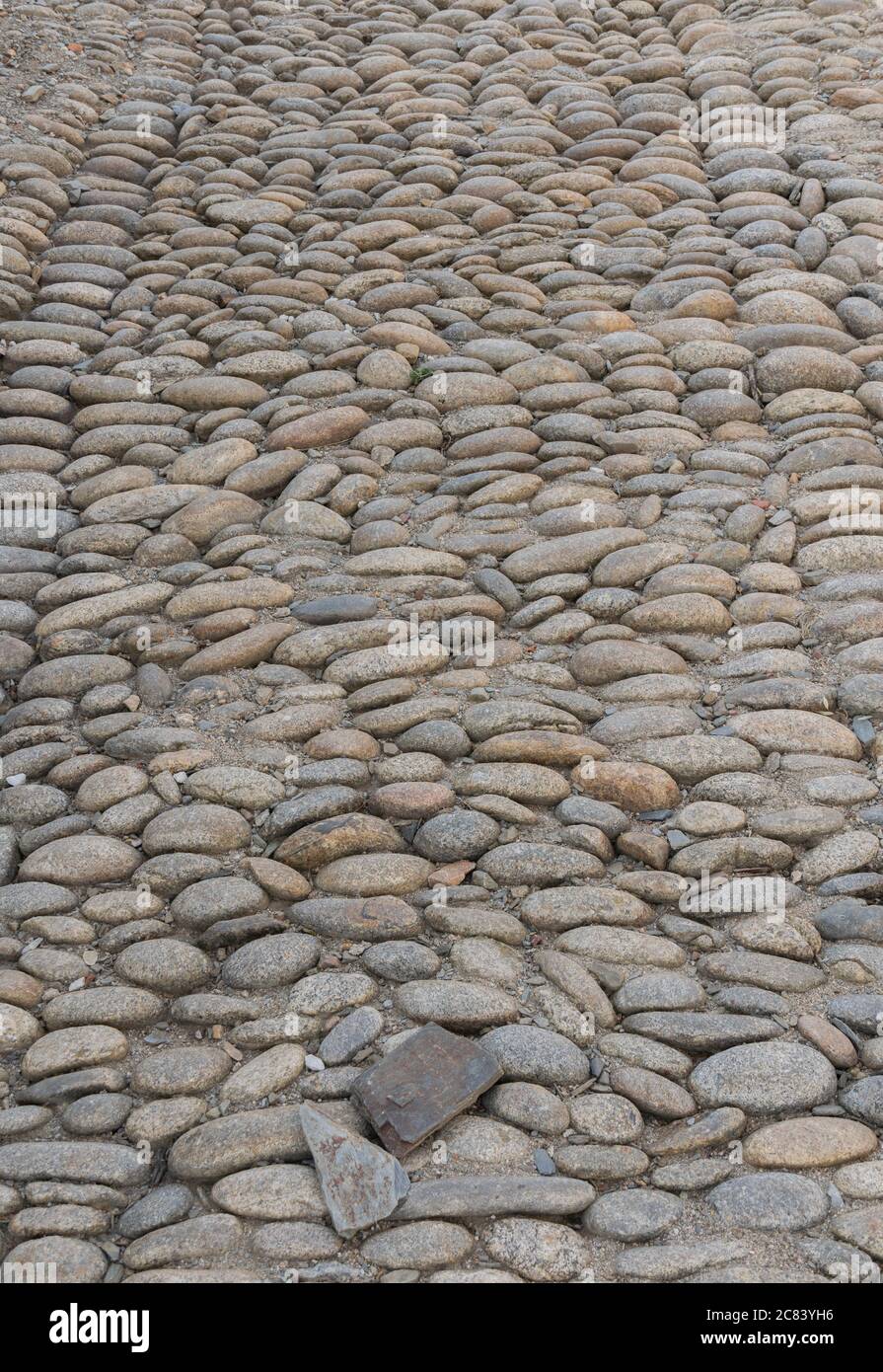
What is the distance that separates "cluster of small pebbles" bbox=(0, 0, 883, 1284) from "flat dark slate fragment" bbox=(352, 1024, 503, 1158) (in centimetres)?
6

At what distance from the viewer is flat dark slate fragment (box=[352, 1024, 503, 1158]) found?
8.34 ft

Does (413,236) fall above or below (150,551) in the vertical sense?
above

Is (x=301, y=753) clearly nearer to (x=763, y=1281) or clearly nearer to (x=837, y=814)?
(x=837, y=814)

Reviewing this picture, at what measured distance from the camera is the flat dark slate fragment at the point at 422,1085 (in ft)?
8.34

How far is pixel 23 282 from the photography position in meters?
5.54

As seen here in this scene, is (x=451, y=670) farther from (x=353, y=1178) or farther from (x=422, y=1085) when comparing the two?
(x=353, y=1178)

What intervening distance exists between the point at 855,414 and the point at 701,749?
2027mm

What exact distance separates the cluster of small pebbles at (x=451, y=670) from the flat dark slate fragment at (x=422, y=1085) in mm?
58

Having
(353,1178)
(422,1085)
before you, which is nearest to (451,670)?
(422,1085)

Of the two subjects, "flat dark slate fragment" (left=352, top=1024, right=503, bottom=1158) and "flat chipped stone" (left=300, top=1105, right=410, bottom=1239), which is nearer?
"flat chipped stone" (left=300, top=1105, right=410, bottom=1239)

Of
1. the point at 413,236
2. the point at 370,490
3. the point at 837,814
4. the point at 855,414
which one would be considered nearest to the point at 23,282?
the point at 413,236

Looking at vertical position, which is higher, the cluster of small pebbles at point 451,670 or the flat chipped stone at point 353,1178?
the cluster of small pebbles at point 451,670

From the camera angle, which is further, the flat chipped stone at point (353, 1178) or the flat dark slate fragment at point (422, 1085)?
the flat dark slate fragment at point (422, 1085)

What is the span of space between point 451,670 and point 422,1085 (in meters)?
1.52
